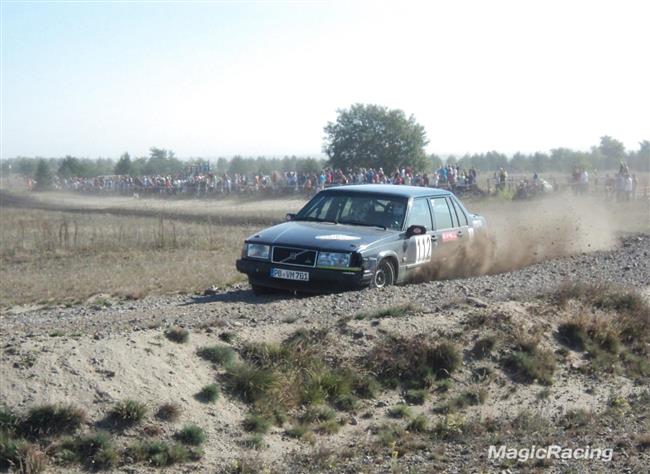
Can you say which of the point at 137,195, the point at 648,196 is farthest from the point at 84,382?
the point at 137,195

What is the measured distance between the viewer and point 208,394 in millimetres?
7383

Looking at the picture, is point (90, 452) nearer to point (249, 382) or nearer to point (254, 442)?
point (254, 442)

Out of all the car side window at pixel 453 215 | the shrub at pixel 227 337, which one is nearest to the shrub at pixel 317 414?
the shrub at pixel 227 337

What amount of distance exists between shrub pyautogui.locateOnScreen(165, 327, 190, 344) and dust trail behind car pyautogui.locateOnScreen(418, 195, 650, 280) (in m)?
5.76

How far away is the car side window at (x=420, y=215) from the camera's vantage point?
1301 centimetres

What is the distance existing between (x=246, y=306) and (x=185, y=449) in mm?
4053

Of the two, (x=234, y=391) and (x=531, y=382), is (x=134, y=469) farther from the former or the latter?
(x=531, y=382)

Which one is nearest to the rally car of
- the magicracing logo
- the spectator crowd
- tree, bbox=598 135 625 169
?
the magicracing logo

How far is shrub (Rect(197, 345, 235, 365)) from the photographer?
26.2 ft

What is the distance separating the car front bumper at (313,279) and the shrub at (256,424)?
4.31 metres

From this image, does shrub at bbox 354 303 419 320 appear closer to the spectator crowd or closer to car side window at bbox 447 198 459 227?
car side window at bbox 447 198 459 227

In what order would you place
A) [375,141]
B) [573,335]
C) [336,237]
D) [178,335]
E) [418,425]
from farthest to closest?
[375,141] → [336,237] → [573,335] → [178,335] → [418,425]

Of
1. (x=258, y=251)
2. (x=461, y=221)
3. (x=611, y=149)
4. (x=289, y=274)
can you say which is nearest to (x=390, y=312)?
(x=289, y=274)

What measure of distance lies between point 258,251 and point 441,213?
133 inches
